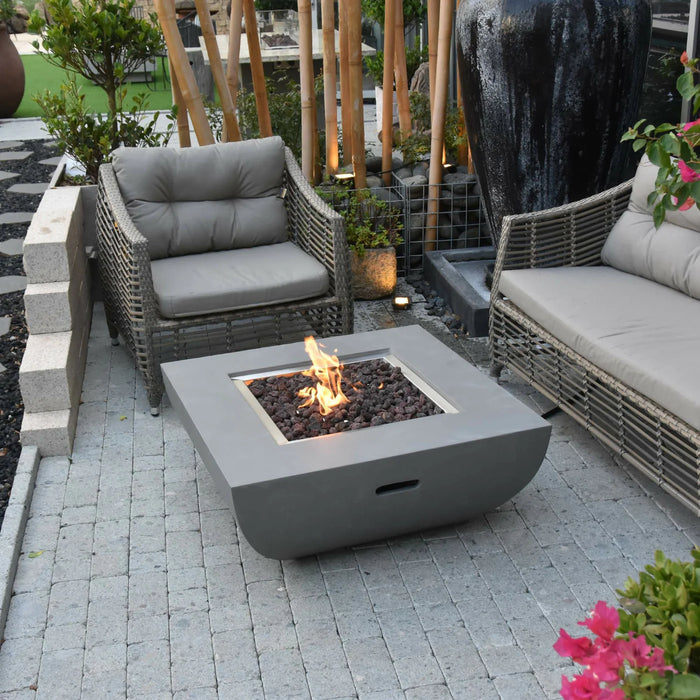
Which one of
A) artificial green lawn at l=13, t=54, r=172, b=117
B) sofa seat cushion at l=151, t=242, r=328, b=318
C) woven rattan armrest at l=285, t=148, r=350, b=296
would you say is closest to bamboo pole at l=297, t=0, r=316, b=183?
woven rattan armrest at l=285, t=148, r=350, b=296

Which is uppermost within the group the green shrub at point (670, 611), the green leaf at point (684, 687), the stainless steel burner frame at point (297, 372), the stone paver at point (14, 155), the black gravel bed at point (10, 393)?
the green leaf at point (684, 687)

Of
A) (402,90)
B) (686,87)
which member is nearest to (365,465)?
(686,87)

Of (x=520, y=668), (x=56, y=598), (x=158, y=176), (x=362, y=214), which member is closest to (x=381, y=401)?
(x=520, y=668)

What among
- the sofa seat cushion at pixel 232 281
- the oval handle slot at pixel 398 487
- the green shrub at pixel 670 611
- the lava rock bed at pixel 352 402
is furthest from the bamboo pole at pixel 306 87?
the green shrub at pixel 670 611

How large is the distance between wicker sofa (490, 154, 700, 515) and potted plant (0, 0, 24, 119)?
7.06m

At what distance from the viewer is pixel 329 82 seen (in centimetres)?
483

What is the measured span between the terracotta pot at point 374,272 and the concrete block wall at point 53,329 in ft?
4.38

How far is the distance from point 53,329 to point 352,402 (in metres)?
1.39

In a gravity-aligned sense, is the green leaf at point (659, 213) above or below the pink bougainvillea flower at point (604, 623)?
above

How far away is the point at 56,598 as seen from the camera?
2.58m

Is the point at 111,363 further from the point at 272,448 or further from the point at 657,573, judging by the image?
the point at 657,573

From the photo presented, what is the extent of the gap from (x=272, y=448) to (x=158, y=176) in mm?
1890

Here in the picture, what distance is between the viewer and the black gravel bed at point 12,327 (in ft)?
11.1

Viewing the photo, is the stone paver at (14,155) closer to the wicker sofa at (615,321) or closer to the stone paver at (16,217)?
the stone paver at (16,217)
